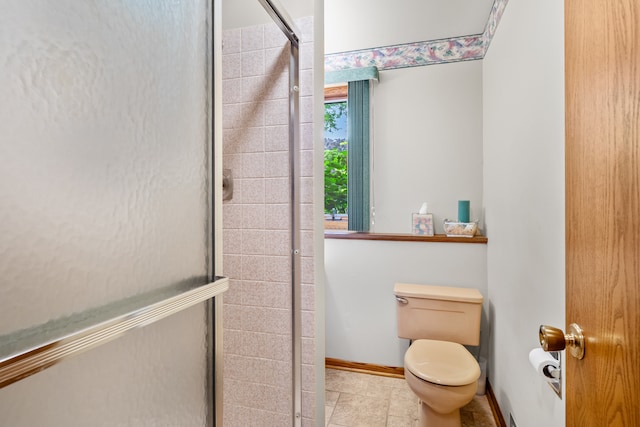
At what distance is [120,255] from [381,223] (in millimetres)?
2287

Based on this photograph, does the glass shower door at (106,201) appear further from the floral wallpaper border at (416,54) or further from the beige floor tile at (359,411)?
the floral wallpaper border at (416,54)

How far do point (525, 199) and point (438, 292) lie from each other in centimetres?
91

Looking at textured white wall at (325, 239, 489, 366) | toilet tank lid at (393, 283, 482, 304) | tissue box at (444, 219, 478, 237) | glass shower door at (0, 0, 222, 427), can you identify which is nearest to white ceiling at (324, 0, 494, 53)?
tissue box at (444, 219, 478, 237)

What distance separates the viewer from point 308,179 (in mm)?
1455

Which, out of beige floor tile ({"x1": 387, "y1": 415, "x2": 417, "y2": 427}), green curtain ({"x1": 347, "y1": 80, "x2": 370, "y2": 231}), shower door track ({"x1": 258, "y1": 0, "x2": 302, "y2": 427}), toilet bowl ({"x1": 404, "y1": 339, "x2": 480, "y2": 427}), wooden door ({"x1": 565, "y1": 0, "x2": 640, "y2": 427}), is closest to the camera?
wooden door ({"x1": 565, "y1": 0, "x2": 640, "y2": 427})

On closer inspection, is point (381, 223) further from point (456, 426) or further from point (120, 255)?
point (120, 255)

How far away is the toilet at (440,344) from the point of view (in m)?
1.61

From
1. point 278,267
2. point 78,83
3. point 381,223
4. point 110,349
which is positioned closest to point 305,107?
point 278,267

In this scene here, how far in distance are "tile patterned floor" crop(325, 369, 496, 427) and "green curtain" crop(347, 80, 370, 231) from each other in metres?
1.13

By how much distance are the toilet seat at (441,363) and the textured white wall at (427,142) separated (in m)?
0.91

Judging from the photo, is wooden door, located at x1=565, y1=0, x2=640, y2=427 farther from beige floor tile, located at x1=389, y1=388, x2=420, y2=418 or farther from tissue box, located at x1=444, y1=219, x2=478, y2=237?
tissue box, located at x1=444, y1=219, x2=478, y2=237

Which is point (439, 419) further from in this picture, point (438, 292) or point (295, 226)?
point (295, 226)

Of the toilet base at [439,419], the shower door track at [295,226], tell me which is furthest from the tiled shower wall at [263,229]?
the toilet base at [439,419]

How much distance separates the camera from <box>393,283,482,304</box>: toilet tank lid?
2.06 m
